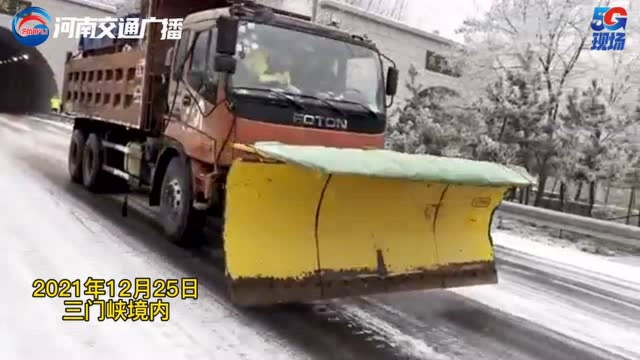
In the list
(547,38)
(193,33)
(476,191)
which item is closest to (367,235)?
(476,191)

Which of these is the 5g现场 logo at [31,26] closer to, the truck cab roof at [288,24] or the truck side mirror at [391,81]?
the truck cab roof at [288,24]

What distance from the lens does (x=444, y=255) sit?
5047 mm

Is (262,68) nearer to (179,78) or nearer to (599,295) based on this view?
(179,78)

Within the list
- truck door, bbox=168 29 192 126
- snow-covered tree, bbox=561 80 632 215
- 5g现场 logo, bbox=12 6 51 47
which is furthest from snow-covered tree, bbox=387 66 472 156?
5g现场 logo, bbox=12 6 51 47

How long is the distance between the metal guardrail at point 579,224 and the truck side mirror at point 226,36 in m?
5.56

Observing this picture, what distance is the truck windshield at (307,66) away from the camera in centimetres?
541

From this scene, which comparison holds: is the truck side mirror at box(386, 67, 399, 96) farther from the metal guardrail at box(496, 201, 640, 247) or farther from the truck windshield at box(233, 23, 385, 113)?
the metal guardrail at box(496, 201, 640, 247)

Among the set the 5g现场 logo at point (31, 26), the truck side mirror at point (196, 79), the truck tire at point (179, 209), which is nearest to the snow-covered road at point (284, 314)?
the truck tire at point (179, 209)

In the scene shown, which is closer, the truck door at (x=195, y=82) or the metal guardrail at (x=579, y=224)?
the truck door at (x=195, y=82)

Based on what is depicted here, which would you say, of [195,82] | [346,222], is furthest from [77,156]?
[346,222]

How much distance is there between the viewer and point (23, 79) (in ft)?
151

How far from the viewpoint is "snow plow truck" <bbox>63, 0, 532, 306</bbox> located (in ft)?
14.0

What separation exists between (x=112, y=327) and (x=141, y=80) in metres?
3.89

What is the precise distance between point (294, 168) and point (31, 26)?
32.1m
